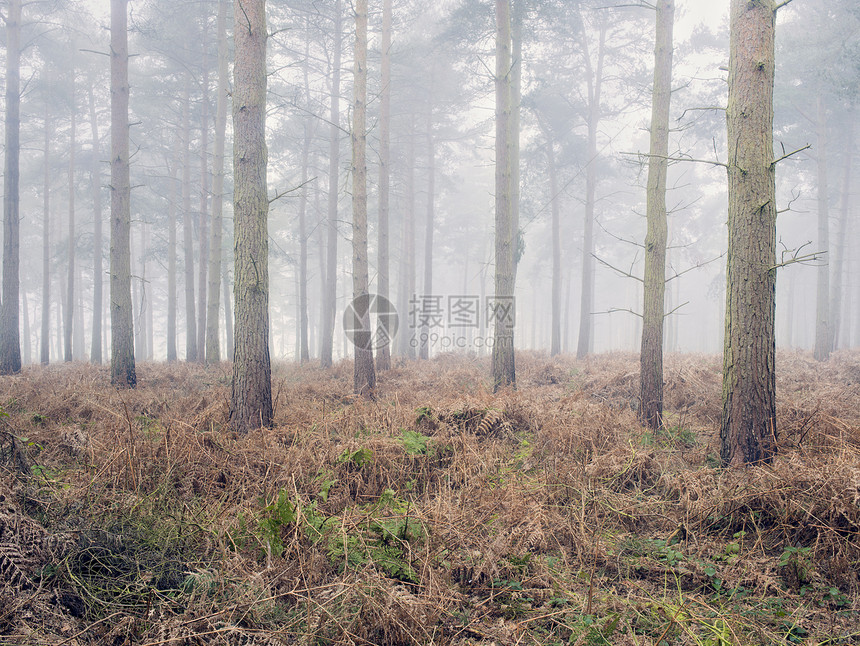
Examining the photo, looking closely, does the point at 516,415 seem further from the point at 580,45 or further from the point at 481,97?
the point at 580,45

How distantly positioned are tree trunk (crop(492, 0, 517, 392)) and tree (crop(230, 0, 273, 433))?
5.09 m

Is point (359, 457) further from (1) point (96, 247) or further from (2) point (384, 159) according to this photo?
(1) point (96, 247)

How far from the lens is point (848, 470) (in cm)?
336

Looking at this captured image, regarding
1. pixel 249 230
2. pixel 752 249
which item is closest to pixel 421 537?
pixel 752 249

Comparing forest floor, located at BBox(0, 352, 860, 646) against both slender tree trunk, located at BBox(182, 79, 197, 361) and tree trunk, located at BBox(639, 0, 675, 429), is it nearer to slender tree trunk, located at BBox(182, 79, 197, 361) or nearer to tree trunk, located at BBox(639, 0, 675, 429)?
tree trunk, located at BBox(639, 0, 675, 429)

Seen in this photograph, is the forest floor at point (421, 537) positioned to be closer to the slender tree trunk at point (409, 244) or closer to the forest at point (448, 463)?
the forest at point (448, 463)

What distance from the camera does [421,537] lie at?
3145 mm

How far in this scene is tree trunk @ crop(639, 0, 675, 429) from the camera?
267 inches

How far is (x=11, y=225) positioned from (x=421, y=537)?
47.9ft

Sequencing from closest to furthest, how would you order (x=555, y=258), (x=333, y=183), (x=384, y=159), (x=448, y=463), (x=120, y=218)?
1. (x=448, y=463)
2. (x=120, y=218)
3. (x=384, y=159)
4. (x=333, y=183)
5. (x=555, y=258)

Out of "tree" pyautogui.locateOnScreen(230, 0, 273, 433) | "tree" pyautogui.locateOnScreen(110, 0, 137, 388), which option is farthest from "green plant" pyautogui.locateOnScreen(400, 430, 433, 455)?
"tree" pyautogui.locateOnScreen(110, 0, 137, 388)

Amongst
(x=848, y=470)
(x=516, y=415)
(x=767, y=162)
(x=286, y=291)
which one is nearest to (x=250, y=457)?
(x=516, y=415)

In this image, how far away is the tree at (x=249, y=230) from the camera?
18.9 ft

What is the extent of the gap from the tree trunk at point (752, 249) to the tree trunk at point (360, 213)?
6.59 meters
